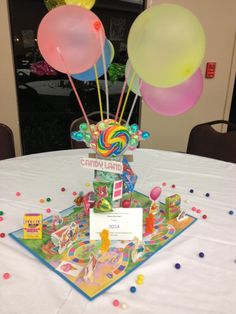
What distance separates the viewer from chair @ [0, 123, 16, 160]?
1.92 metres

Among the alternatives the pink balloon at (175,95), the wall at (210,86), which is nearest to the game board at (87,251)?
the pink balloon at (175,95)

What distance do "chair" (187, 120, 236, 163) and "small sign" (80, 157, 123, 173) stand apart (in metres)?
1.12

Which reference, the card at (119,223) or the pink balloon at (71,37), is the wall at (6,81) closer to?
the pink balloon at (71,37)

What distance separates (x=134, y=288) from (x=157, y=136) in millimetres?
2666

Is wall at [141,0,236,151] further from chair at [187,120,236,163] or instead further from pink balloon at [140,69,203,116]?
pink balloon at [140,69,203,116]

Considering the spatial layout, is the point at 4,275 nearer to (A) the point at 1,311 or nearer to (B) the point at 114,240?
(A) the point at 1,311

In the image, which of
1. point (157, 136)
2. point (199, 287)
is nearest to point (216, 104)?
point (157, 136)

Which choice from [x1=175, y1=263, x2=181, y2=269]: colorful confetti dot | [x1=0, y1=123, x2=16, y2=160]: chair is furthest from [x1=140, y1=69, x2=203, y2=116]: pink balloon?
[x1=0, y1=123, x2=16, y2=160]: chair

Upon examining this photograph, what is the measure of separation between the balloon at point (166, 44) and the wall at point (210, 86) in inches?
86.4

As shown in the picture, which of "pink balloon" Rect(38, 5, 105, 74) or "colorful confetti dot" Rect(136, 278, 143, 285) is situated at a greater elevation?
"pink balloon" Rect(38, 5, 105, 74)

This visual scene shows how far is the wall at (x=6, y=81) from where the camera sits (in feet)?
8.39

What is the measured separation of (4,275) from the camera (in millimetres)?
877

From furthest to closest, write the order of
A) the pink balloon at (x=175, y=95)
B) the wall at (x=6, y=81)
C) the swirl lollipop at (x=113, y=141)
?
the wall at (x=6, y=81) < the pink balloon at (x=175, y=95) < the swirl lollipop at (x=113, y=141)

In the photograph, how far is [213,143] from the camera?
6.48ft
